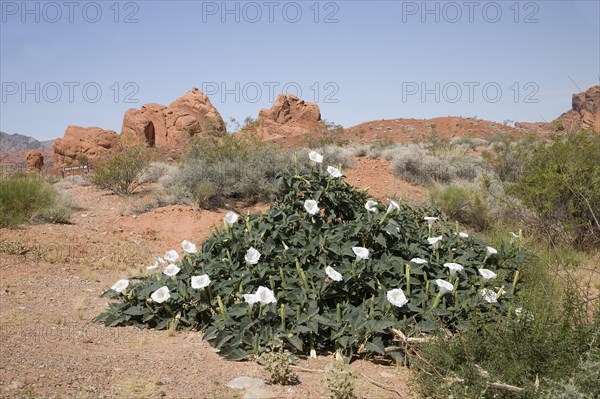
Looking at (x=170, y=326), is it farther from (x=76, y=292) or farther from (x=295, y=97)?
(x=295, y=97)

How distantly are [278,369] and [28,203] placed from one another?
26.3 ft

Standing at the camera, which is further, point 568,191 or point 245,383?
point 568,191

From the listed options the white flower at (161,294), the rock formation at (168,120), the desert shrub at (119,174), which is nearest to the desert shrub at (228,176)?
the desert shrub at (119,174)

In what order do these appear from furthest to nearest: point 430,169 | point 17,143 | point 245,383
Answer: point 17,143
point 430,169
point 245,383

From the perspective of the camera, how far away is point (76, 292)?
239 inches

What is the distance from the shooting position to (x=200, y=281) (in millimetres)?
4344

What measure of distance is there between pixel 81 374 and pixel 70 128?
124 feet

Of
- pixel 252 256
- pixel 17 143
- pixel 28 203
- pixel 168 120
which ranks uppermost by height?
pixel 168 120

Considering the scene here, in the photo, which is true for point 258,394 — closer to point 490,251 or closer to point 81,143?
point 490,251

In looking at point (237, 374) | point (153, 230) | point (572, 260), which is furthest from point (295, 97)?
point (237, 374)

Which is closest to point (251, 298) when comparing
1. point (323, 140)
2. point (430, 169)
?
point (430, 169)

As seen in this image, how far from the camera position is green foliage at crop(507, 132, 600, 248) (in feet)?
25.8

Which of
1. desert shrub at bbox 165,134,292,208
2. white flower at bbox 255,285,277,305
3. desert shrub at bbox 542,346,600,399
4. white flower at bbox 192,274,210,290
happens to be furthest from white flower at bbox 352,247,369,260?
desert shrub at bbox 165,134,292,208

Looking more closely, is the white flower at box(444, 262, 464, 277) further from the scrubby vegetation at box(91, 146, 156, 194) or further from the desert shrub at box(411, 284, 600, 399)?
the scrubby vegetation at box(91, 146, 156, 194)
